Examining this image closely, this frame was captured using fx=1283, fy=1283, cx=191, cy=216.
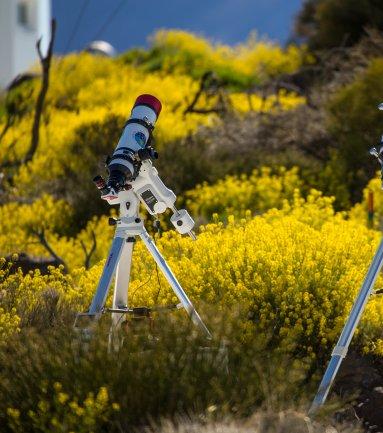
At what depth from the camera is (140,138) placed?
20.4ft

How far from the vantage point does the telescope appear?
6.02m

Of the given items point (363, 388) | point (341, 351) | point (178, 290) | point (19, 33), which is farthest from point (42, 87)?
point (19, 33)

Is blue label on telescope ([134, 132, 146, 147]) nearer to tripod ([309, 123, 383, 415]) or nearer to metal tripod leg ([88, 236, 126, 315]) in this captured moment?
metal tripod leg ([88, 236, 126, 315])

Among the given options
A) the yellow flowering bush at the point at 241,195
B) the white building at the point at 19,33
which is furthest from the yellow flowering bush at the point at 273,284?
the white building at the point at 19,33

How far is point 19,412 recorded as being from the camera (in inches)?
225

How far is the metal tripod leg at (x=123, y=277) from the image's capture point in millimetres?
6232

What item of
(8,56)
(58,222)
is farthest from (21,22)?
(58,222)

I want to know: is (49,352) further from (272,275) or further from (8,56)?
(8,56)

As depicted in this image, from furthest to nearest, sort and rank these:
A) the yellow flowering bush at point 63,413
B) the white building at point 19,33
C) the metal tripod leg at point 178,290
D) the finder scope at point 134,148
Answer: the white building at point 19,33, the metal tripod leg at point 178,290, the finder scope at point 134,148, the yellow flowering bush at point 63,413

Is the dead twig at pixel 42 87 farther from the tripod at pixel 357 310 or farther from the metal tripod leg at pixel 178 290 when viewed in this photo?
the tripod at pixel 357 310

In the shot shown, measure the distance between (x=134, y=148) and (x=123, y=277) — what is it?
2.10 feet

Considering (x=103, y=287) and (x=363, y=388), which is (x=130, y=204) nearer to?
(x=103, y=287)

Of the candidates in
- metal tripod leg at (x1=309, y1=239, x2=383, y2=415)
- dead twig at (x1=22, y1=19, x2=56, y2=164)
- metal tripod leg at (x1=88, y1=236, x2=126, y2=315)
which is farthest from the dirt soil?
dead twig at (x1=22, y1=19, x2=56, y2=164)

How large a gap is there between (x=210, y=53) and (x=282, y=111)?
1390 centimetres
